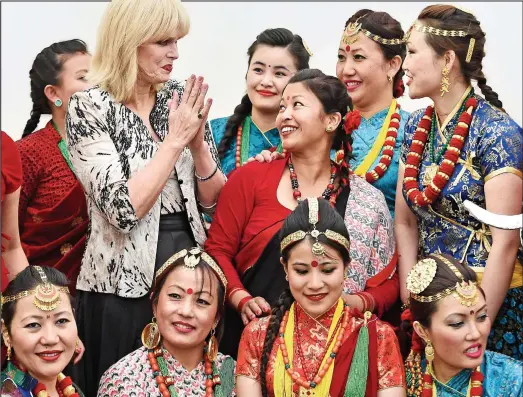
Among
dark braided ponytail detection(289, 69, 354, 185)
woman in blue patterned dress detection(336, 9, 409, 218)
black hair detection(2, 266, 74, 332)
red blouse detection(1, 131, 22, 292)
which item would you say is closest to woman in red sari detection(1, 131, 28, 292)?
red blouse detection(1, 131, 22, 292)

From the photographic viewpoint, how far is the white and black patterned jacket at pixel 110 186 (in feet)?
14.9

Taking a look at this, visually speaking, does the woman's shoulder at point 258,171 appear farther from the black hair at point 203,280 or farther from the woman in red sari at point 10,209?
the woman in red sari at point 10,209

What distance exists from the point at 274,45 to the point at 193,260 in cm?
140

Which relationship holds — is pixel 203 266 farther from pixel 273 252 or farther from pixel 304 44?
pixel 304 44

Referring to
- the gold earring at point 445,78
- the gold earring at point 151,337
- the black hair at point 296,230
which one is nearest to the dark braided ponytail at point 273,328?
the black hair at point 296,230

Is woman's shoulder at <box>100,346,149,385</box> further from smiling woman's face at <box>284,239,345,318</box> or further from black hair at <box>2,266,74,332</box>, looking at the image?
smiling woman's face at <box>284,239,345,318</box>

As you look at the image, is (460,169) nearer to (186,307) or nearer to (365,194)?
(365,194)

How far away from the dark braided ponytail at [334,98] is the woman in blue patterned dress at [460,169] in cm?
25

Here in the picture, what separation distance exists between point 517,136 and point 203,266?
124 centimetres

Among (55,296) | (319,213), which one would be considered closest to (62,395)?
(55,296)

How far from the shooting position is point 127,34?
15.1ft

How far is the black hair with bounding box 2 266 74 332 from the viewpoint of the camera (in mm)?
4309

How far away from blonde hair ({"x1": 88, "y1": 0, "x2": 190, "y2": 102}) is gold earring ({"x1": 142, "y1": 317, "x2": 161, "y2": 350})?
0.82 m

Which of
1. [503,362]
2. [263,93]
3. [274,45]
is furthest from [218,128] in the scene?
[503,362]
